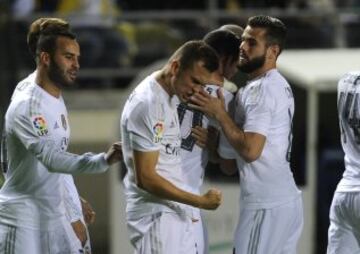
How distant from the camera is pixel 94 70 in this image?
13.1 m

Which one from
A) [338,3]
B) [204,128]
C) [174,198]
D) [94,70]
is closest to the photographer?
[174,198]

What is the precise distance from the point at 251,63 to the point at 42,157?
44.2 inches

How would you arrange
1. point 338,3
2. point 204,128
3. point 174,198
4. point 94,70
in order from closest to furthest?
point 174,198
point 204,128
point 94,70
point 338,3

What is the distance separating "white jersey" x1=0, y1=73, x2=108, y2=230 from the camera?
22.0ft

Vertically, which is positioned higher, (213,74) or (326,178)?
(213,74)

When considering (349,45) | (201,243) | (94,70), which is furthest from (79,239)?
(349,45)

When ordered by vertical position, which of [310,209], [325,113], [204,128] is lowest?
[310,209]

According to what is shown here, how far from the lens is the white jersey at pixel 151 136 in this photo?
6.53 metres

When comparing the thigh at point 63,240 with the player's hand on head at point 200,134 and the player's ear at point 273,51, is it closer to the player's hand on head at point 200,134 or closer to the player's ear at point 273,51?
the player's hand on head at point 200,134

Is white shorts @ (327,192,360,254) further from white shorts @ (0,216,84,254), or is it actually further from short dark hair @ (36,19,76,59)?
short dark hair @ (36,19,76,59)

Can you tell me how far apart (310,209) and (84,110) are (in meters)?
2.36

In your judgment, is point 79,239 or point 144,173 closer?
point 144,173

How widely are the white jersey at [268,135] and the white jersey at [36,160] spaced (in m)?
0.72

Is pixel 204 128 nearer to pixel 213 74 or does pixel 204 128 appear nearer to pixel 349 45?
pixel 213 74
